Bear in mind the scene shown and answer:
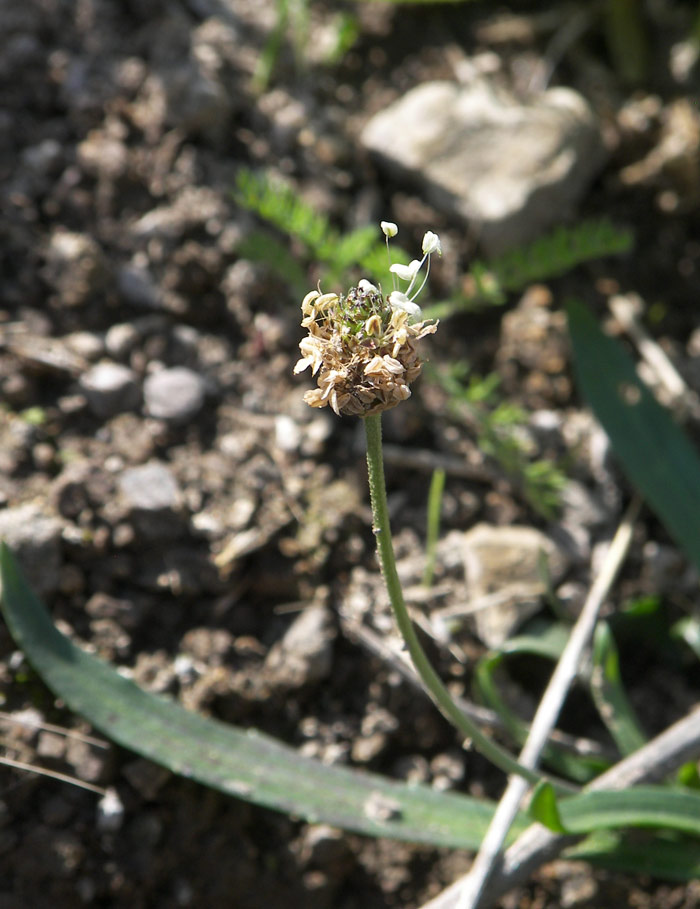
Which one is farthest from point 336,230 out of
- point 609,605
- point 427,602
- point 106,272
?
point 609,605

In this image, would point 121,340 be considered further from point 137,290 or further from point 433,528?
point 433,528

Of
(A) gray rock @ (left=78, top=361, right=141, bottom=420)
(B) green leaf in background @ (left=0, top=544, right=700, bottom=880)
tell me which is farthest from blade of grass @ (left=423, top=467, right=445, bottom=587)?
(A) gray rock @ (left=78, top=361, right=141, bottom=420)

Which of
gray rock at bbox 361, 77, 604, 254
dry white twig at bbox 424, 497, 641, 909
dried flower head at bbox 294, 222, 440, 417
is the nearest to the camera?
dried flower head at bbox 294, 222, 440, 417

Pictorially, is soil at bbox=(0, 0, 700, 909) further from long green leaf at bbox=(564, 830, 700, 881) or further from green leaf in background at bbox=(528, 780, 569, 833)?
green leaf in background at bbox=(528, 780, 569, 833)

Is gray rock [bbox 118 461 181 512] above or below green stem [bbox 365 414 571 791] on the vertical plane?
below

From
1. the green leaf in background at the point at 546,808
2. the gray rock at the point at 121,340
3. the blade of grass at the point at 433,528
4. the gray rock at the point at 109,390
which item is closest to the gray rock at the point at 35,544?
the gray rock at the point at 109,390

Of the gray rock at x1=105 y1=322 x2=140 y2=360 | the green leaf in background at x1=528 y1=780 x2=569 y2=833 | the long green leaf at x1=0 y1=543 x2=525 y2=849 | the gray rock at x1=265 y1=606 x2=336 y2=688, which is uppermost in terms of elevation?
the green leaf in background at x1=528 y1=780 x2=569 y2=833

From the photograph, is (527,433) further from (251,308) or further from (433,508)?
(251,308)
